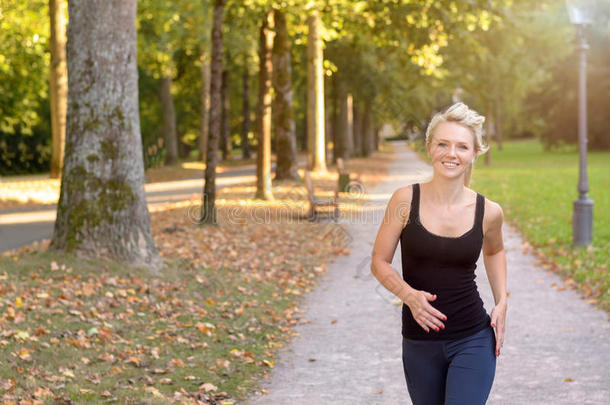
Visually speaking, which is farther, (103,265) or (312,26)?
(312,26)

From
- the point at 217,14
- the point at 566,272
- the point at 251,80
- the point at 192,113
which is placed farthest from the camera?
the point at 192,113

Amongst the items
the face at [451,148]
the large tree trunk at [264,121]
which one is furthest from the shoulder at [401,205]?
the large tree trunk at [264,121]

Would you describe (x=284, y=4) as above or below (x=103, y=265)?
above

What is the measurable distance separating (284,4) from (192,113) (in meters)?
47.0

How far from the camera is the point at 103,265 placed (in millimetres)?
9828

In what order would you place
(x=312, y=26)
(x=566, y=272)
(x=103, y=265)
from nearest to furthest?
1. (x=103, y=265)
2. (x=566, y=272)
3. (x=312, y=26)

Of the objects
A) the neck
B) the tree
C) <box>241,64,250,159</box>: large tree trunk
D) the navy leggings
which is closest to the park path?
the neck

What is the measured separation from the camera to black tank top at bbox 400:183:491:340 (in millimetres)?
3497

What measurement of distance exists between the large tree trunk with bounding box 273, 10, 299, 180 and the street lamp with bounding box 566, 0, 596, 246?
11718mm

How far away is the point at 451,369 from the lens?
11.5 feet

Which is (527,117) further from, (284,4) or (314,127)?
(284,4)

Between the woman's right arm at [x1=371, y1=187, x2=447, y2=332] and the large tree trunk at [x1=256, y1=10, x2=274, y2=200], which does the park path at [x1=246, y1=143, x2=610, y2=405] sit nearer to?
the woman's right arm at [x1=371, y1=187, x2=447, y2=332]

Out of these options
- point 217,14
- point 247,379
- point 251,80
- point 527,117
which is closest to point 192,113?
point 251,80

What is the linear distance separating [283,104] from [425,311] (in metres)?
22.0
